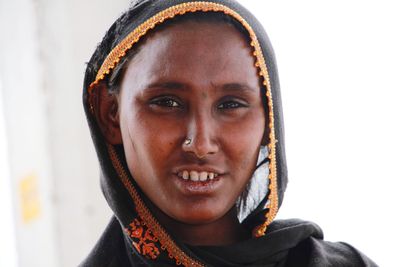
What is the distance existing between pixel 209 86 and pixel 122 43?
8.3 inches

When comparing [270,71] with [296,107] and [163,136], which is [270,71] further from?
[296,107]

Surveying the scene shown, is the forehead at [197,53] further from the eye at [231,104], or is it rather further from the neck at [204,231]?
the neck at [204,231]

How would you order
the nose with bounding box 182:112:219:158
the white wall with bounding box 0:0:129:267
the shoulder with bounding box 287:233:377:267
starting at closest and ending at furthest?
the nose with bounding box 182:112:219:158 < the shoulder with bounding box 287:233:377:267 < the white wall with bounding box 0:0:129:267

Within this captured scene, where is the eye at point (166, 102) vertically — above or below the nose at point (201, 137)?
above

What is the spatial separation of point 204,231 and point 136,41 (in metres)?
0.37

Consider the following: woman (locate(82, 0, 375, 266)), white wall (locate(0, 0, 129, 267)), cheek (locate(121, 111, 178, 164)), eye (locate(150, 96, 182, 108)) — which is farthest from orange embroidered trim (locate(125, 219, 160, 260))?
white wall (locate(0, 0, 129, 267))

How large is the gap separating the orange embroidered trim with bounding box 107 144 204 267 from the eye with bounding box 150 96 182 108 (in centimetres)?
19

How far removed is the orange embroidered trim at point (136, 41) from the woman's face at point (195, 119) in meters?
0.02

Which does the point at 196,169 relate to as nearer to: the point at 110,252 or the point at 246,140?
the point at 246,140

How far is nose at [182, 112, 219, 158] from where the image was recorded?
107 centimetres

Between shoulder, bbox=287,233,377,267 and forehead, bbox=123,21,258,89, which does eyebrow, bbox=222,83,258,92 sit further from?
shoulder, bbox=287,233,377,267

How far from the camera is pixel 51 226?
2385 millimetres

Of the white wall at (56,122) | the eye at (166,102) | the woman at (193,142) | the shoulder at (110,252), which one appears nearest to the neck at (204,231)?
the woman at (193,142)

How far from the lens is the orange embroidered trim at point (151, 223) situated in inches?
46.1
